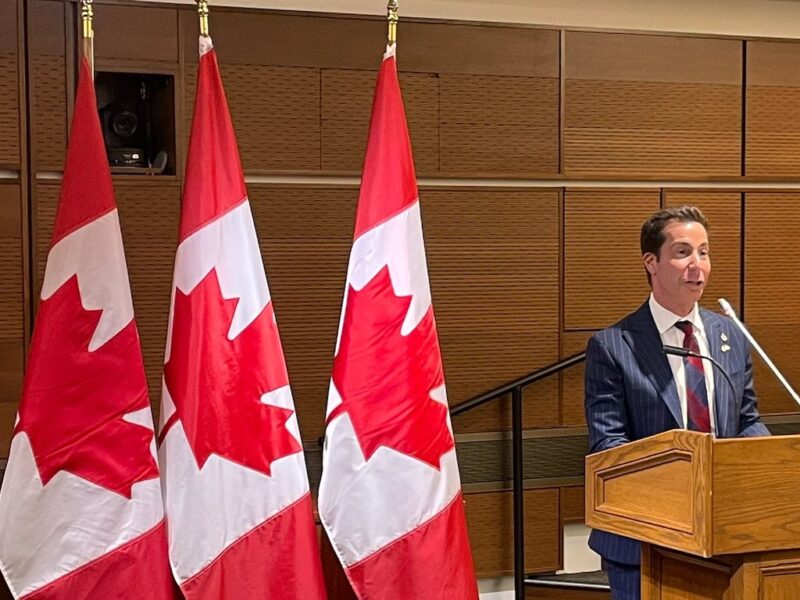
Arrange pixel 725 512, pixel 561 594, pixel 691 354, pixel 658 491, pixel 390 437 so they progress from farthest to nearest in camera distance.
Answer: pixel 561 594, pixel 390 437, pixel 691 354, pixel 658 491, pixel 725 512

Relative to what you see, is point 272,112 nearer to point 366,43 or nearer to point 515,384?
point 366,43

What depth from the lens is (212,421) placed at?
3.36 meters

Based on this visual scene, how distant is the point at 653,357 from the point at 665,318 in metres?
0.12

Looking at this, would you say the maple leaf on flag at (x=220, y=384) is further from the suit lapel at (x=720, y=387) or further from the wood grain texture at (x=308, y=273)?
the suit lapel at (x=720, y=387)

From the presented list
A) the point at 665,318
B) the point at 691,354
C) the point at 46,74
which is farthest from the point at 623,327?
the point at 46,74

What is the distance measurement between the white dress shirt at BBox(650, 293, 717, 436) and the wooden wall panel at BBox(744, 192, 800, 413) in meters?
1.74

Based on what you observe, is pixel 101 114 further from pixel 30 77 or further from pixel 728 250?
pixel 728 250

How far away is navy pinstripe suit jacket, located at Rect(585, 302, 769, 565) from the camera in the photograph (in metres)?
3.19

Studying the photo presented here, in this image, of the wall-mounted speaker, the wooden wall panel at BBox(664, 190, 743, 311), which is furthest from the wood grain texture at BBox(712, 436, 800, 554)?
the wall-mounted speaker

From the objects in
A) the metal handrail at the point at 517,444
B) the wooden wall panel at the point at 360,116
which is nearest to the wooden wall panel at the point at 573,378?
the metal handrail at the point at 517,444

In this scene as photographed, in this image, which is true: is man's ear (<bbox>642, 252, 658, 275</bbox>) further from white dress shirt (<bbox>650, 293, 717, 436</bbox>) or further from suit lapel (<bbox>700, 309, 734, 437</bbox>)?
suit lapel (<bbox>700, 309, 734, 437</bbox>)

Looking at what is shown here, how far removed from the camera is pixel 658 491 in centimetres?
275

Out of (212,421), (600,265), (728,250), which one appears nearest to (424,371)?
(212,421)

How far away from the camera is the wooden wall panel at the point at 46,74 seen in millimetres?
4125
